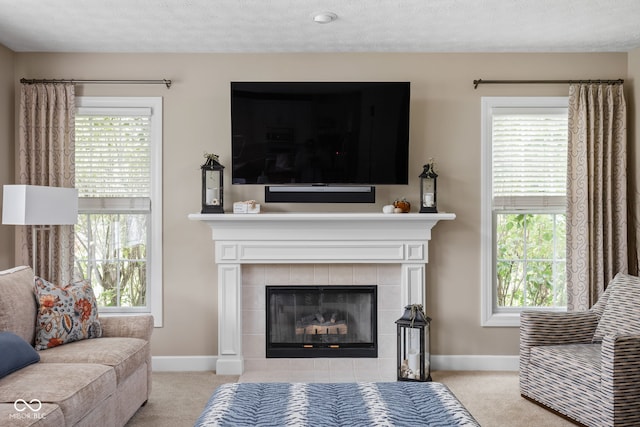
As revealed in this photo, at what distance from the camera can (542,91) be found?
14.8 ft

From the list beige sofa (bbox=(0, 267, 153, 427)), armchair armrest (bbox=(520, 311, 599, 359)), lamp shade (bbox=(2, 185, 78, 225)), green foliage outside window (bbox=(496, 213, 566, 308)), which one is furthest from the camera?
green foliage outside window (bbox=(496, 213, 566, 308))

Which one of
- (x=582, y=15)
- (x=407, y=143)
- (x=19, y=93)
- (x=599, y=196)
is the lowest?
(x=599, y=196)

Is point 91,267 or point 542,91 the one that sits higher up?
point 542,91

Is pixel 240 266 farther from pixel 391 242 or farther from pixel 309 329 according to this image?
pixel 391 242

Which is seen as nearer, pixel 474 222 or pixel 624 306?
pixel 624 306

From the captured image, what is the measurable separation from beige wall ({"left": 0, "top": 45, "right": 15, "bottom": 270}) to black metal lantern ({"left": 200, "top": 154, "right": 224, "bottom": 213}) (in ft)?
5.08

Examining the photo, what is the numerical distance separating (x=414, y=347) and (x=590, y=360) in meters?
1.23

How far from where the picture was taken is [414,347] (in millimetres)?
4117

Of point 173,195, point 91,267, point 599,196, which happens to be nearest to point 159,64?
point 173,195

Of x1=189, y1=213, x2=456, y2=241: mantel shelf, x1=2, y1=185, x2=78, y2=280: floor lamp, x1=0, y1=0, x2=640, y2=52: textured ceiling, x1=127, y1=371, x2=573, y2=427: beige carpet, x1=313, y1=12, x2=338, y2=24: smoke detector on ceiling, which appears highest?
x1=0, y1=0, x2=640, y2=52: textured ceiling

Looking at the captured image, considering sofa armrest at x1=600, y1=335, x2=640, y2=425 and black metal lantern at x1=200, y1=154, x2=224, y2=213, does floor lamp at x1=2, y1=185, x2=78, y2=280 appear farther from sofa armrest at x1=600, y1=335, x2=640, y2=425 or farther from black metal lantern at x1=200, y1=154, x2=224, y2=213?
sofa armrest at x1=600, y1=335, x2=640, y2=425

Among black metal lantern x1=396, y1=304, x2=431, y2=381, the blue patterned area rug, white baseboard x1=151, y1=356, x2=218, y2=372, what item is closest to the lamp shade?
white baseboard x1=151, y1=356, x2=218, y2=372

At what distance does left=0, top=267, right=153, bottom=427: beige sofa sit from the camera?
2.38 meters

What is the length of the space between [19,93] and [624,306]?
4.75 metres
